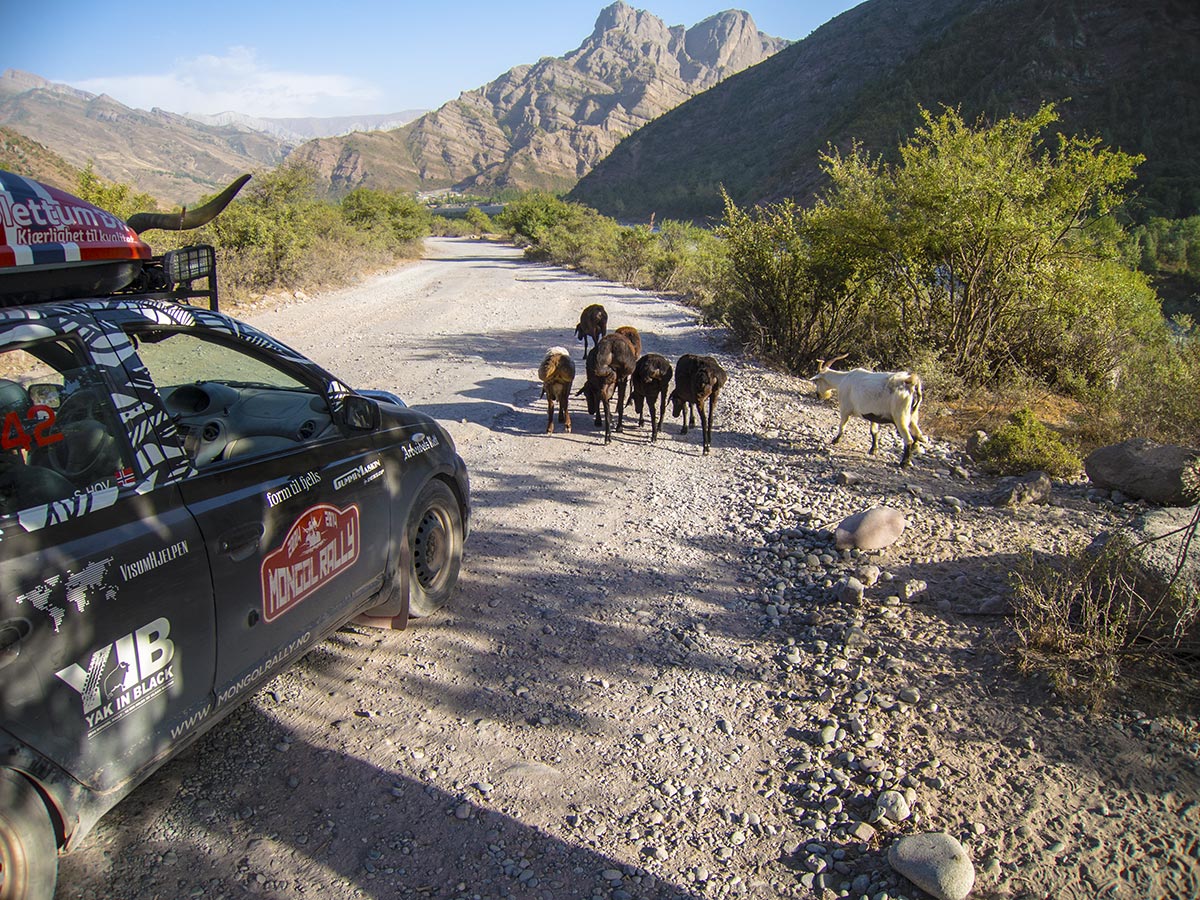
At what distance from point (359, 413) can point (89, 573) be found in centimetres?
154

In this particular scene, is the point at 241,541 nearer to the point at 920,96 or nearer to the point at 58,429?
the point at 58,429

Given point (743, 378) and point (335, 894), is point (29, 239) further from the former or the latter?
point (743, 378)

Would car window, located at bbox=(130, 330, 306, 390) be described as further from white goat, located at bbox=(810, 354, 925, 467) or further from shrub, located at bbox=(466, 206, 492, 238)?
shrub, located at bbox=(466, 206, 492, 238)

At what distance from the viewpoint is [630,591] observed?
4844 millimetres

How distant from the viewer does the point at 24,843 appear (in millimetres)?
1929

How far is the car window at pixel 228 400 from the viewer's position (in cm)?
307

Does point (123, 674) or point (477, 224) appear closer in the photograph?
point (123, 674)

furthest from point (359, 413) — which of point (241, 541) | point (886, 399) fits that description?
point (886, 399)

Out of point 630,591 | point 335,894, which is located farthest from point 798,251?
point 335,894

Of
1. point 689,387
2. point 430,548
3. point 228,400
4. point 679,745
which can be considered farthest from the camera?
point 689,387

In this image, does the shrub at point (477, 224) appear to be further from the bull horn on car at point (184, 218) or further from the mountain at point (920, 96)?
the bull horn on car at point (184, 218)

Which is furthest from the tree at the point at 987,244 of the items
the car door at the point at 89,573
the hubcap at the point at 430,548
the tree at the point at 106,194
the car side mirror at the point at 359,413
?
the tree at the point at 106,194

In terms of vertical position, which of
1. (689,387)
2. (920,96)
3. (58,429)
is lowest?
(689,387)

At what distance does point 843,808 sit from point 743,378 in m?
8.26
